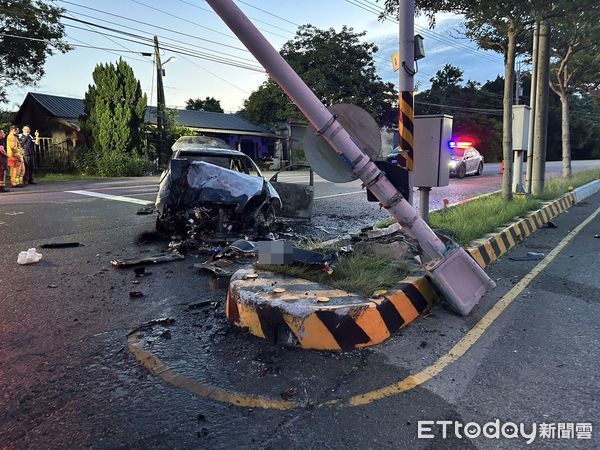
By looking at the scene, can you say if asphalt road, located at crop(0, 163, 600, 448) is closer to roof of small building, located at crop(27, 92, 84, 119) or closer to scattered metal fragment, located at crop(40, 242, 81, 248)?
scattered metal fragment, located at crop(40, 242, 81, 248)

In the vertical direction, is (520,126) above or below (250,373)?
above

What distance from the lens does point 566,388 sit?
296 cm

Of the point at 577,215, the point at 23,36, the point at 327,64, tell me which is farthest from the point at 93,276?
the point at 327,64

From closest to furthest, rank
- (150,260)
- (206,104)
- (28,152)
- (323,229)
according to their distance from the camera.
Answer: (150,260)
(323,229)
(28,152)
(206,104)

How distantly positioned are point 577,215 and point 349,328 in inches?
370

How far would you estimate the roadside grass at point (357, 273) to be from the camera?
4031mm

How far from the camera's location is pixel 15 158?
15.9 metres

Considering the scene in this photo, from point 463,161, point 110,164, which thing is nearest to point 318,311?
point 463,161

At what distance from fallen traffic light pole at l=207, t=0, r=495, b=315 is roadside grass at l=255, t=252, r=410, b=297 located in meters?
0.36

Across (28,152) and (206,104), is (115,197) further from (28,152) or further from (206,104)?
(206,104)

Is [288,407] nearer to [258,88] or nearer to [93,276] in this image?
[93,276]

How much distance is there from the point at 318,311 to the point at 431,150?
300 centimetres

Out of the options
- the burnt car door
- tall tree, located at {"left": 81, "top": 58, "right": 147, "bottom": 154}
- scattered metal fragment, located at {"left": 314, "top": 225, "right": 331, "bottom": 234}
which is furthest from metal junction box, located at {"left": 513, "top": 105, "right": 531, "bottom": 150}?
tall tree, located at {"left": 81, "top": 58, "right": 147, "bottom": 154}

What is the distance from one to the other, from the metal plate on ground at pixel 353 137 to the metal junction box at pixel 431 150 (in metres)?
1.55
